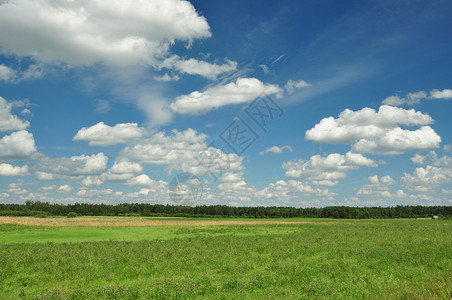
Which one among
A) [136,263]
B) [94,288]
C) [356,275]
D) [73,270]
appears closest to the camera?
[94,288]

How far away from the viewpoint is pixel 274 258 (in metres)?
24.3

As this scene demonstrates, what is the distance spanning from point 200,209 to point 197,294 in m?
173

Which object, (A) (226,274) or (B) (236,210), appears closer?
(A) (226,274)

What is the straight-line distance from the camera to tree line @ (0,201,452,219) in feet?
583

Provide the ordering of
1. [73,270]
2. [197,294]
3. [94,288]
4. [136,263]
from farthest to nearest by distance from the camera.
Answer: [136,263] → [73,270] → [94,288] → [197,294]

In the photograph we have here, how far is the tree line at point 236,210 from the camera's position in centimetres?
17762

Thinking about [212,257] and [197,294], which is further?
[212,257]

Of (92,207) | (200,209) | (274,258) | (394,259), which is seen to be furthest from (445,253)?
(92,207)

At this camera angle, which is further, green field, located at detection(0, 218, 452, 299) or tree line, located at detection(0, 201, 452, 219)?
tree line, located at detection(0, 201, 452, 219)

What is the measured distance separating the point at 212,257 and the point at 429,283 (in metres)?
14.3

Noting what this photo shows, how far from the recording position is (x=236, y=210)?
624 ft

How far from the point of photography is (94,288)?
16.4 metres

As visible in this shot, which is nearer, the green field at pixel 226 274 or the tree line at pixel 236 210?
the green field at pixel 226 274

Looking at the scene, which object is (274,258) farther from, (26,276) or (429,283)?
(26,276)
